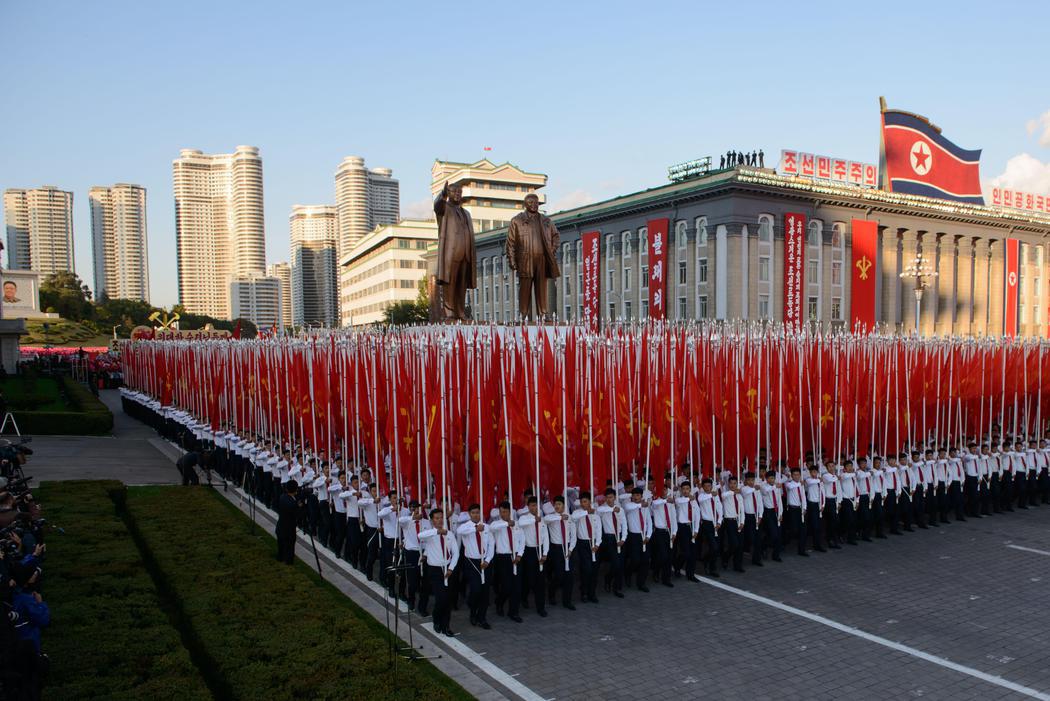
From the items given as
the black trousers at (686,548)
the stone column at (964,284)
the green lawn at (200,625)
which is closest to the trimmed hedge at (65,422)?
the green lawn at (200,625)

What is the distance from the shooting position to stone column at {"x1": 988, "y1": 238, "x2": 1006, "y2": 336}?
152 ft

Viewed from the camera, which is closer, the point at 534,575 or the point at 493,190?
the point at 534,575

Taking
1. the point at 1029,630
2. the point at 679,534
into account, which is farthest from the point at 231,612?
the point at 1029,630

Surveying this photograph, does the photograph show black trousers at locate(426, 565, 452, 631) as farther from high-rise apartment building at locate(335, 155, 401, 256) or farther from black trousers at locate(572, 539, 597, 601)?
high-rise apartment building at locate(335, 155, 401, 256)

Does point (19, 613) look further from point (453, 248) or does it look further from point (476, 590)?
point (453, 248)

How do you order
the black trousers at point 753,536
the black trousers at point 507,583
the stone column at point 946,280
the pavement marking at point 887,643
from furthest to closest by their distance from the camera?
1. the stone column at point 946,280
2. the black trousers at point 753,536
3. the black trousers at point 507,583
4. the pavement marking at point 887,643

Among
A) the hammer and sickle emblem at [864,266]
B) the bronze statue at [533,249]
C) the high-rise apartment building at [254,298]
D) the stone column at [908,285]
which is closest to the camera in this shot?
the bronze statue at [533,249]

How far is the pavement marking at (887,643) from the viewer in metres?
6.75

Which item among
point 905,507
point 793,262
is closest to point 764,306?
point 793,262

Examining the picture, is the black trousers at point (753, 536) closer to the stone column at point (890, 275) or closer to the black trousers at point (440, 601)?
the black trousers at point (440, 601)

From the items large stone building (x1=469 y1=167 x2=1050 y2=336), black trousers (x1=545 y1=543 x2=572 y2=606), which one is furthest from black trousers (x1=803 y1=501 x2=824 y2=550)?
large stone building (x1=469 y1=167 x2=1050 y2=336)

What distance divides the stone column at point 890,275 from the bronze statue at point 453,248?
3443 centimetres

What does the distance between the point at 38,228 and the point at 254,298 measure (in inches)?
2127

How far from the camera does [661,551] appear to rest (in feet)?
32.6
